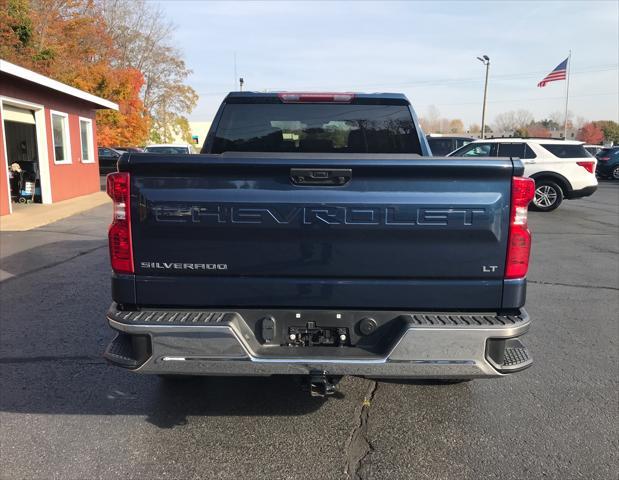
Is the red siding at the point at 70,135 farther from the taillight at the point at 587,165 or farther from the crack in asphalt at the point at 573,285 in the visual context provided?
the taillight at the point at 587,165

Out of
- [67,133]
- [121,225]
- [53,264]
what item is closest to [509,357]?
[121,225]

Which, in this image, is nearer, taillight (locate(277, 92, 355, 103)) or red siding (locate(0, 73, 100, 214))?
taillight (locate(277, 92, 355, 103))

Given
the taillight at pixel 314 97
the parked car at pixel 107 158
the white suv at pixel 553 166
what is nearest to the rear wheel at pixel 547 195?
the white suv at pixel 553 166

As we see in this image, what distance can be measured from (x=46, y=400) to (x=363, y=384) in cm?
231

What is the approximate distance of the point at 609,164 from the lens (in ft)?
91.9

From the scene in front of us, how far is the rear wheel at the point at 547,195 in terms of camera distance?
47.1 ft

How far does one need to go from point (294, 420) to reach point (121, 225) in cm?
171

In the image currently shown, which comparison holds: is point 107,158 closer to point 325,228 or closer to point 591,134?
point 325,228

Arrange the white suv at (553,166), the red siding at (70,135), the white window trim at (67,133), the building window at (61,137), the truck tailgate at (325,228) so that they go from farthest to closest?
the building window at (61,137)
the white window trim at (67,133)
the white suv at (553,166)
the red siding at (70,135)
the truck tailgate at (325,228)

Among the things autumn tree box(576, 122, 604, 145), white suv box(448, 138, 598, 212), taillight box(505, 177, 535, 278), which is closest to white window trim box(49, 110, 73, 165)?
white suv box(448, 138, 598, 212)

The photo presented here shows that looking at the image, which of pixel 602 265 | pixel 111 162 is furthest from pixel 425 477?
pixel 111 162

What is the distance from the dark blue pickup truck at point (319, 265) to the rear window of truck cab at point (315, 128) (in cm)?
156

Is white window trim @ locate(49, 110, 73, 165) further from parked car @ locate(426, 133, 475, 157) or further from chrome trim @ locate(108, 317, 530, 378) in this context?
chrome trim @ locate(108, 317, 530, 378)

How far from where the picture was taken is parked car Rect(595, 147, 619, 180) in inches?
1099
